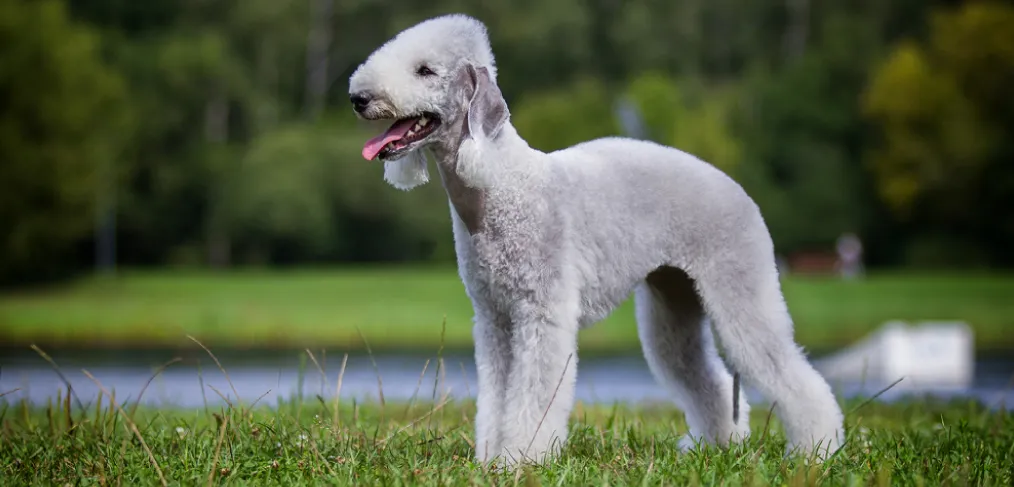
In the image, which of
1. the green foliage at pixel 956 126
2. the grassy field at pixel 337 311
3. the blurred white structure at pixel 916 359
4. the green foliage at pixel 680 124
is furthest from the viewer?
the green foliage at pixel 956 126

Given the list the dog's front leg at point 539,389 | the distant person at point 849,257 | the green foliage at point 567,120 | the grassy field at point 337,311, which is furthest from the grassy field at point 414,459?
the distant person at point 849,257

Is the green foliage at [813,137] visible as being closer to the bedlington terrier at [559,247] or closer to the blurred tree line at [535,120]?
the blurred tree line at [535,120]

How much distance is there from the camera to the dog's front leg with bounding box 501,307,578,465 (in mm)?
3822

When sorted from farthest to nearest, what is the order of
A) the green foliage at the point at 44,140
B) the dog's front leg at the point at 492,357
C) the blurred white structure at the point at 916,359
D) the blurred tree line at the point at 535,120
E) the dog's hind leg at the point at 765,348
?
1. the blurred tree line at the point at 535,120
2. the green foliage at the point at 44,140
3. the blurred white structure at the point at 916,359
4. the dog's hind leg at the point at 765,348
5. the dog's front leg at the point at 492,357

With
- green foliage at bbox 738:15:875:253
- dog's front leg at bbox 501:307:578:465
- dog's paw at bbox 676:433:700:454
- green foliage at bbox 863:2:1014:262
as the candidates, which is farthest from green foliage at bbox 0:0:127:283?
green foliage at bbox 863:2:1014:262

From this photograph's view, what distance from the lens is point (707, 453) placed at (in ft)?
13.1

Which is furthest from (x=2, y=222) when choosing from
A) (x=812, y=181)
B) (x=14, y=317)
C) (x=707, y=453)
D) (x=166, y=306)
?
(x=812, y=181)

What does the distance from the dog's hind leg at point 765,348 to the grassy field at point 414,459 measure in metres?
0.14

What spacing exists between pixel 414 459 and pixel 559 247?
0.97 metres

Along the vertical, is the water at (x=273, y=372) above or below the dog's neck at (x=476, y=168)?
below

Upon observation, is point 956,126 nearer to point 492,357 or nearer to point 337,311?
point 337,311

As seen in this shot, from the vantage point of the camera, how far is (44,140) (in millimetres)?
25453

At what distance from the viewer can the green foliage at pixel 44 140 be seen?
79.8 ft


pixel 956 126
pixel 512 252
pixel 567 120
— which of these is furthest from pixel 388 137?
pixel 956 126
